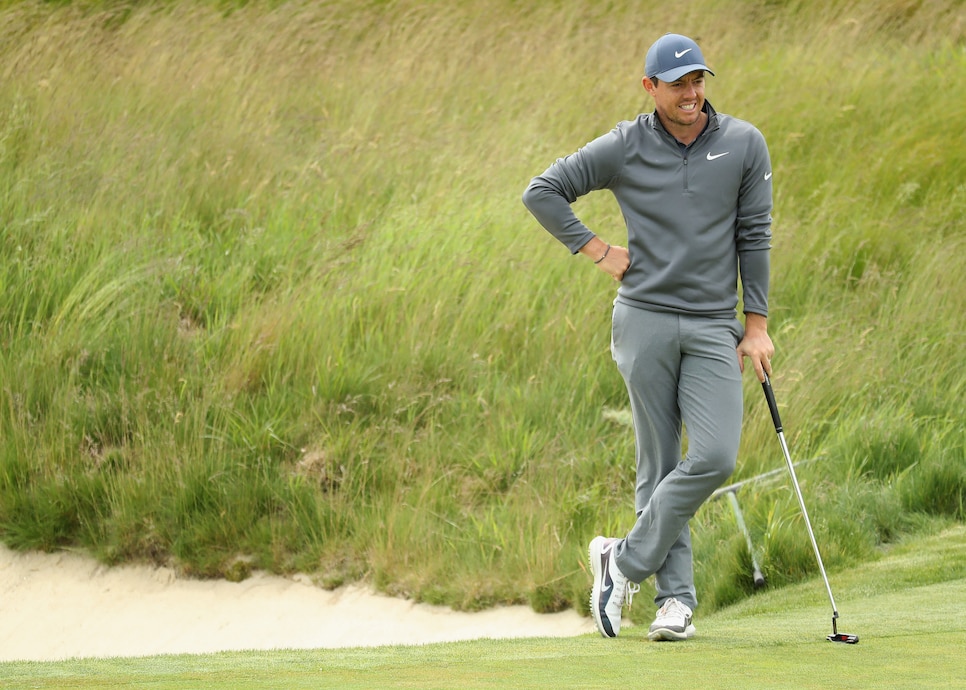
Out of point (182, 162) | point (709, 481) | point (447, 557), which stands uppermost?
point (182, 162)

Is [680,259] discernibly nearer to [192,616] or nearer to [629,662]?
[629,662]

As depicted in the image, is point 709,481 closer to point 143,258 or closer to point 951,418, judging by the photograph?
point 951,418

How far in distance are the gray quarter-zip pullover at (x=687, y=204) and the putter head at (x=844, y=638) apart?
1.15 meters

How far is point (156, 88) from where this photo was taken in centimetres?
1185

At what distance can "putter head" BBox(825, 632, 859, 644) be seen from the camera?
4328mm

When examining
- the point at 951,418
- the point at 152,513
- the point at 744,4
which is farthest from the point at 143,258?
the point at 744,4

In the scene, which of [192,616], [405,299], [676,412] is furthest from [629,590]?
[405,299]

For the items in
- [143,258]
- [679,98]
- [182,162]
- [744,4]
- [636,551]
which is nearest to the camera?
[679,98]

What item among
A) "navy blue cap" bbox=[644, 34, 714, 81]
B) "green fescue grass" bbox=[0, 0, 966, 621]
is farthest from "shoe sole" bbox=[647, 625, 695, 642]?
"green fescue grass" bbox=[0, 0, 966, 621]

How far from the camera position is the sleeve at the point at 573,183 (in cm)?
459

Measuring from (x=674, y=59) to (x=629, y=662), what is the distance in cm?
199

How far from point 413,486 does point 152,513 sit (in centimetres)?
157

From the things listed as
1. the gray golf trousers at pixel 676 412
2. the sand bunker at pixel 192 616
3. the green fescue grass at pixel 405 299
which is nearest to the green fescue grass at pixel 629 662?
the gray golf trousers at pixel 676 412

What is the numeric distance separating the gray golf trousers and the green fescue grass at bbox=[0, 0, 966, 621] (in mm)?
2095
